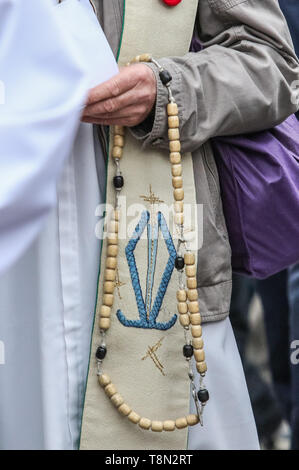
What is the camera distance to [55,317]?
1.33 meters

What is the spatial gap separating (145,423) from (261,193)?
0.43m

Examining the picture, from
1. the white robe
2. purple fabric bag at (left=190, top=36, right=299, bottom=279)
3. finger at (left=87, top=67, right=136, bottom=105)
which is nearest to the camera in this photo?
finger at (left=87, top=67, right=136, bottom=105)

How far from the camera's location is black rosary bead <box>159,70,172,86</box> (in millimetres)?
1310

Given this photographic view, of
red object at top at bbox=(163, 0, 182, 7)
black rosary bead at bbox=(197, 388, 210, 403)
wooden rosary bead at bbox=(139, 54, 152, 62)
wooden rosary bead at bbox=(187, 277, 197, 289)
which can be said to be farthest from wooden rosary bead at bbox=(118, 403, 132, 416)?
red object at top at bbox=(163, 0, 182, 7)

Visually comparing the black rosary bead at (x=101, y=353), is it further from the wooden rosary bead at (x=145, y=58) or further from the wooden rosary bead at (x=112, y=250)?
the wooden rosary bead at (x=145, y=58)

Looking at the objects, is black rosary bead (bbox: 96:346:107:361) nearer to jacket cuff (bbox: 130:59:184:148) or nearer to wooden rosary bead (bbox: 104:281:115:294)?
wooden rosary bead (bbox: 104:281:115:294)

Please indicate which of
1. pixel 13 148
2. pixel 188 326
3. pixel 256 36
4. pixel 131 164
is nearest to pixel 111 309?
pixel 188 326

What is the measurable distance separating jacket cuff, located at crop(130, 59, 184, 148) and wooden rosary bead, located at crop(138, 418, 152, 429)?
437mm

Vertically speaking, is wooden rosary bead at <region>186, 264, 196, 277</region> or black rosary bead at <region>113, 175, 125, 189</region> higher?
black rosary bead at <region>113, 175, 125, 189</region>

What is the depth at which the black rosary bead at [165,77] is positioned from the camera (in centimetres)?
131

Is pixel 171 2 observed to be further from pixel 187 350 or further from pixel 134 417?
pixel 134 417

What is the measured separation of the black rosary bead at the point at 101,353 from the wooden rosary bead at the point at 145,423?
0.12 metres

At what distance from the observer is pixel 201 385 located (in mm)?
1380
